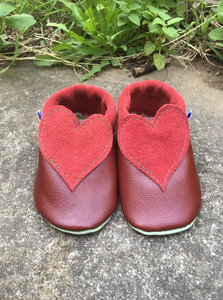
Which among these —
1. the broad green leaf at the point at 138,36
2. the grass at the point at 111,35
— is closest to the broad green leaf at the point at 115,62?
the grass at the point at 111,35

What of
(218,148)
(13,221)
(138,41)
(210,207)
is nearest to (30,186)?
(13,221)

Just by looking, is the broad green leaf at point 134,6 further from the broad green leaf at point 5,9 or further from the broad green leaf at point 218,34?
the broad green leaf at point 5,9

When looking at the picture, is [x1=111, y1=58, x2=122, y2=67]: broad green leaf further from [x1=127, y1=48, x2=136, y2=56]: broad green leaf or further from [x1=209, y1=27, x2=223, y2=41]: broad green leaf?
[x1=209, y1=27, x2=223, y2=41]: broad green leaf

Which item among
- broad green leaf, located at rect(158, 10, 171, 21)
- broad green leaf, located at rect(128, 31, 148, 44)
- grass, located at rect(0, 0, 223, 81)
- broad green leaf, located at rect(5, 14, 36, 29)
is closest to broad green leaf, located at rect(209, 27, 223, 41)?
grass, located at rect(0, 0, 223, 81)

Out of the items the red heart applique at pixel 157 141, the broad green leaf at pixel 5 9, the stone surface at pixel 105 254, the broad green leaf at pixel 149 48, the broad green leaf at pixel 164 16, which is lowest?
the stone surface at pixel 105 254

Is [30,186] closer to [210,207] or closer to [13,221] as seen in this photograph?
[13,221]

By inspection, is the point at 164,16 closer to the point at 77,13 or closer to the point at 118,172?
the point at 77,13
